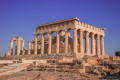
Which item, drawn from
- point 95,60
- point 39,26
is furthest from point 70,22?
point 95,60

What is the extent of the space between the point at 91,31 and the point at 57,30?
359 inches

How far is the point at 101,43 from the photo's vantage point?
48844mm

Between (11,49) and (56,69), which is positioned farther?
(11,49)

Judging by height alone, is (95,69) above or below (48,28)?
below

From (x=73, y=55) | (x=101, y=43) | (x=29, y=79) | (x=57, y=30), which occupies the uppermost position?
(x=57, y=30)

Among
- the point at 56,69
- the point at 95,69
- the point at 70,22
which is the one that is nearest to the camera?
the point at 95,69

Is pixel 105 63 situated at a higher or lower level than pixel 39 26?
lower

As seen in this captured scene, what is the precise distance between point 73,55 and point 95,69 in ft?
62.6

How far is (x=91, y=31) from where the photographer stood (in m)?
44.7

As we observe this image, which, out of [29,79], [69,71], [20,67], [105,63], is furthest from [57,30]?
[29,79]

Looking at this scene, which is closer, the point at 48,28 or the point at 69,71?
the point at 69,71

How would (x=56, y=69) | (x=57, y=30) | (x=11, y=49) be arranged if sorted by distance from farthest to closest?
(x=11, y=49) → (x=57, y=30) → (x=56, y=69)

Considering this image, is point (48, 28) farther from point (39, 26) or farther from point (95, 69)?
point (95, 69)

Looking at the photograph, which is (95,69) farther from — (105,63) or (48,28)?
(48,28)
